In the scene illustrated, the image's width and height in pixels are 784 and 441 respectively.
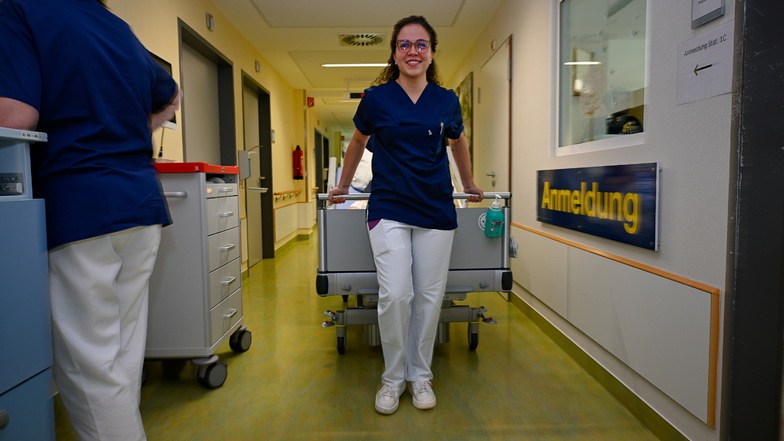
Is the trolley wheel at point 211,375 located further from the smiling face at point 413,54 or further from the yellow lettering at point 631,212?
the yellow lettering at point 631,212

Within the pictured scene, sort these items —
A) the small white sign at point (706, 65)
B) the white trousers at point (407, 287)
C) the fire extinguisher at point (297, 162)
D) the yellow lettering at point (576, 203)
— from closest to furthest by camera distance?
the small white sign at point (706, 65), the white trousers at point (407, 287), the yellow lettering at point (576, 203), the fire extinguisher at point (297, 162)

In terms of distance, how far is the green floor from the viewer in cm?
185

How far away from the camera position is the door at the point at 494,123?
400cm

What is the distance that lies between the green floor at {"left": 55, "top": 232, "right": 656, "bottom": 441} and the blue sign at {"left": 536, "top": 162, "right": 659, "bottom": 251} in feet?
2.35

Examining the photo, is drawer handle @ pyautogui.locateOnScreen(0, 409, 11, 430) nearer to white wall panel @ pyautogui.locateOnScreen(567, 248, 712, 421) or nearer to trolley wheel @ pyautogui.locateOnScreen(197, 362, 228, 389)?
trolley wheel @ pyautogui.locateOnScreen(197, 362, 228, 389)

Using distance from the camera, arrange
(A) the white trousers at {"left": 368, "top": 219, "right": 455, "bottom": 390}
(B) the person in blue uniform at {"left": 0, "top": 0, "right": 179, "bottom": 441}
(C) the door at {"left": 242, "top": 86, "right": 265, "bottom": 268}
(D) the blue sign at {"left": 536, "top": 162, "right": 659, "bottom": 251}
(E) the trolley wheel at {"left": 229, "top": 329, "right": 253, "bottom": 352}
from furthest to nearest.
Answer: (C) the door at {"left": 242, "top": 86, "right": 265, "bottom": 268}
(E) the trolley wheel at {"left": 229, "top": 329, "right": 253, "bottom": 352}
(A) the white trousers at {"left": 368, "top": 219, "right": 455, "bottom": 390}
(D) the blue sign at {"left": 536, "top": 162, "right": 659, "bottom": 251}
(B) the person in blue uniform at {"left": 0, "top": 0, "right": 179, "bottom": 441}

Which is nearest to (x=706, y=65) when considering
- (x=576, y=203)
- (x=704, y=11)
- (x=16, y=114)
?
(x=704, y=11)

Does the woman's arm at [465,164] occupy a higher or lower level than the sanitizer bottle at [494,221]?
higher

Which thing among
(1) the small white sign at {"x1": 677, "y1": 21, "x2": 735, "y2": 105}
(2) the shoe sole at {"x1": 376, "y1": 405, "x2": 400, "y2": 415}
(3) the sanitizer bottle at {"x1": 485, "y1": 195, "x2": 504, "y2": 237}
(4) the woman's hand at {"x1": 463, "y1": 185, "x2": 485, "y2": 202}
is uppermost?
(1) the small white sign at {"x1": 677, "y1": 21, "x2": 735, "y2": 105}

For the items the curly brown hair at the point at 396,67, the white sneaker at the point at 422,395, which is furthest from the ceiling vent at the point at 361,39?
the white sneaker at the point at 422,395

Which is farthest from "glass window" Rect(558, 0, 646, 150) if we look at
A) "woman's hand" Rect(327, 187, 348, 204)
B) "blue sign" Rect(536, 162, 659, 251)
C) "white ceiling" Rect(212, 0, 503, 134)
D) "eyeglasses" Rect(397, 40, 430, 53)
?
"white ceiling" Rect(212, 0, 503, 134)

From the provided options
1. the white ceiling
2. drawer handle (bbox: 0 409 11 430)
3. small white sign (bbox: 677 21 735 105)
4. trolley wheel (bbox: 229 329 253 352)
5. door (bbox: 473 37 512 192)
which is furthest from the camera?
the white ceiling

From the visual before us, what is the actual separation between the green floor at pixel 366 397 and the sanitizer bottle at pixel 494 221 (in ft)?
2.34

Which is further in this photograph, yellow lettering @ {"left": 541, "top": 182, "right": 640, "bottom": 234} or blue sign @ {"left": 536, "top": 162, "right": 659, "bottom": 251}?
yellow lettering @ {"left": 541, "top": 182, "right": 640, "bottom": 234}
